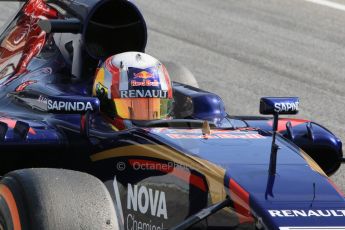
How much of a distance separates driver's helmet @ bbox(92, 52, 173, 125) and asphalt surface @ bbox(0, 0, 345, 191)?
383 centimetres

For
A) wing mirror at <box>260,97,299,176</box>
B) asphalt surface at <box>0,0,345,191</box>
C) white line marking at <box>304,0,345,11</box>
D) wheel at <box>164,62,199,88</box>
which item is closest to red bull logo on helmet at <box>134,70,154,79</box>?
wing mirror at <box>260,97,299,176</box>

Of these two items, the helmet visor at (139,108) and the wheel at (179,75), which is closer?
the helmet visor at (139,108)

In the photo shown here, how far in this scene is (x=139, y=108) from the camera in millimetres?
6781

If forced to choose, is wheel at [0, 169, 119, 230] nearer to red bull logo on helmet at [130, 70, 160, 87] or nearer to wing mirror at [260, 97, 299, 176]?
wing mirror at [260, 97, 299, 176]

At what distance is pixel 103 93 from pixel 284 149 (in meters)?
1.47

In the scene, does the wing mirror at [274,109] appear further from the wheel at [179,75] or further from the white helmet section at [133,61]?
the wheel at [179,75]

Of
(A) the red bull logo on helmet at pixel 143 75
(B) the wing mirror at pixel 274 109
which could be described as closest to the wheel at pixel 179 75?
(A) the red bull logo on helmet at pixel 143 75

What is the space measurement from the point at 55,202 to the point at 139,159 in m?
0.81

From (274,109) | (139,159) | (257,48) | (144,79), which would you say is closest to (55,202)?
(139,159)

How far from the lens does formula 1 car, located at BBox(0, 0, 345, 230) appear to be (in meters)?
5.39

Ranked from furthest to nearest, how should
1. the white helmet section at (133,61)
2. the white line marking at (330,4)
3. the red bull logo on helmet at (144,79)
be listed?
the white line marking at (330,4) < the white helmet section at (133,61) < the red bull logo on helmet at (144,79)

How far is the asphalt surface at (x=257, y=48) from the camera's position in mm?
11953

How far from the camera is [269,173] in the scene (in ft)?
18.3

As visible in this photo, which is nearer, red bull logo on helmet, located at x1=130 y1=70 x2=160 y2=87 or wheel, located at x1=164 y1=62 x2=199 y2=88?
red bull logo on helmet, located at x1=130 y1=70 x2=160 y2=87
